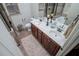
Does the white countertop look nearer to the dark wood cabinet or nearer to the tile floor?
the dark wood cabinet

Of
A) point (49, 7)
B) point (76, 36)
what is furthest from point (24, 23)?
point (76, 36)

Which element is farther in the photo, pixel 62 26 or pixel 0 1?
pixel 62 26

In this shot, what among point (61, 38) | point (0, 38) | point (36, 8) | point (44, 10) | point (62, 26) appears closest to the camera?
point (0, 38)

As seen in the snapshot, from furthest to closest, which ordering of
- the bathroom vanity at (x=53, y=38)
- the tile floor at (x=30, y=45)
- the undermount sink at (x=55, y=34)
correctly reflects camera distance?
1. the tile floor at (x=30, y=45)
2. the undermount sink at (x=55, y=34)
3. the bathroom vanity at (x=53, y=38)

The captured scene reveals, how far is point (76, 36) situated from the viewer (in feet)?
2.39

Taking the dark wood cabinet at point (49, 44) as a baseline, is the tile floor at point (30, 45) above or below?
below

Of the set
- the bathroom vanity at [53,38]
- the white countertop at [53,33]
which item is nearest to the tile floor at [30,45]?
the bathroom vanity at [53,38]

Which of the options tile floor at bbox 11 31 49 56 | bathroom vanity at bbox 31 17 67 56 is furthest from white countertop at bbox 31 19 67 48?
tile floor at bbox 11 31 49 56

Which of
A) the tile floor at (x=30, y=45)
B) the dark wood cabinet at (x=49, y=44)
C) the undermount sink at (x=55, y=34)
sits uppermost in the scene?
the undermount sink at (x=55, y=34)

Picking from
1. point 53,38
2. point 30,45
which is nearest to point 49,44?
point 53,38

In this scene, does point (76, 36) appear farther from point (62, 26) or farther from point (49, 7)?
point (49, 7)

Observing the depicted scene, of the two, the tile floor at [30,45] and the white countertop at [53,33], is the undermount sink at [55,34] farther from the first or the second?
the tile floor at [30,45]

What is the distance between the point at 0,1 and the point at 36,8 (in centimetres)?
209

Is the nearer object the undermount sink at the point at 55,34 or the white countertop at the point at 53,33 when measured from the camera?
the white countertop at the point at 53,33
